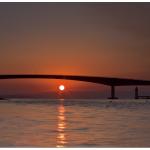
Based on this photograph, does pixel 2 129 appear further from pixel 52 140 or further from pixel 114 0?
pixel 114 0

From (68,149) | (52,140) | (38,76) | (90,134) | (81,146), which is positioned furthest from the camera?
(38,76)

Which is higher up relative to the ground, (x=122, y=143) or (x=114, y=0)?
(x=114, y=0)

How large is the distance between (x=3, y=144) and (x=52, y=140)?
38.1 inches

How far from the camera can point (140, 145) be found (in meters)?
8.52

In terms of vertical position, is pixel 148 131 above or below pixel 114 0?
below

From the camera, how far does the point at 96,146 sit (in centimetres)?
841

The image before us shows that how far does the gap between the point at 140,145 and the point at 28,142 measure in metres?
1.85

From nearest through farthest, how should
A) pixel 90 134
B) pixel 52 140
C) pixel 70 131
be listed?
pixel 52 140 → pixel 90 134 → pixel 70 131

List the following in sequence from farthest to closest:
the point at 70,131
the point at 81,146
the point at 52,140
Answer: the point at 70,131 < the point at 52,140 < the point at 81,146

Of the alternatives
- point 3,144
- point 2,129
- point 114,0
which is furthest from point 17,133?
point 114,0

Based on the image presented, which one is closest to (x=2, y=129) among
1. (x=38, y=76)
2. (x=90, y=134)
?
(x=90, y=134)

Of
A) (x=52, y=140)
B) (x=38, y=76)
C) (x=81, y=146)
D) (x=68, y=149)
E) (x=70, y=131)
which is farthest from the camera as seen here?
(x=38, y=76)

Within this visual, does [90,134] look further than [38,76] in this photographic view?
No

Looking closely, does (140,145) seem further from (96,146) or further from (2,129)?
(2,129)
